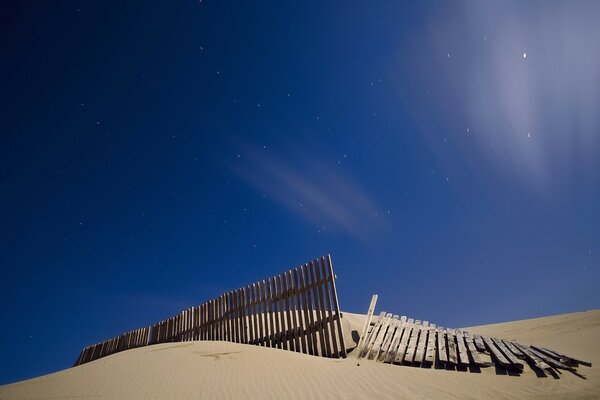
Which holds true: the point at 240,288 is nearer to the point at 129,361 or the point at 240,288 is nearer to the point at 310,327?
the point at 310,327

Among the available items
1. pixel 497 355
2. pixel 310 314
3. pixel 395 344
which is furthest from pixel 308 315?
pixel 497 355

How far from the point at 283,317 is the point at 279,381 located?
10.2 feet

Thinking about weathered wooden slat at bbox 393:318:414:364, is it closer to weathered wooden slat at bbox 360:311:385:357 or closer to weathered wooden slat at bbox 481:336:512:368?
weathered wooden slat at bbox 360:311:385:357

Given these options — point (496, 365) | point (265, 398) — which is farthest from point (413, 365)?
point (265, 398)

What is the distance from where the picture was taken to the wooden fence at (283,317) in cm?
693

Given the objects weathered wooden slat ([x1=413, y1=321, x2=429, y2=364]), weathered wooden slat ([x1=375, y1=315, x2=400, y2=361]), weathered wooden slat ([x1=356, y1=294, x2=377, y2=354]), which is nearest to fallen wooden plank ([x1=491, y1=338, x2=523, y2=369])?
weathered wooden slat ([x1=413, y1=321, x2=429, y2=364])

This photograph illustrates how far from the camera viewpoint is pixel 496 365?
5.26 metres

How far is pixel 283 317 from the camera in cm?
759

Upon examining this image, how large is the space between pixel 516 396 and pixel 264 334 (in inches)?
221

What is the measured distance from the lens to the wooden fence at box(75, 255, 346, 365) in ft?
22.7

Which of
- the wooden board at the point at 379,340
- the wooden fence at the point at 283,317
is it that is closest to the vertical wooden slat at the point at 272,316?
the wooden fence at the point at 283,317

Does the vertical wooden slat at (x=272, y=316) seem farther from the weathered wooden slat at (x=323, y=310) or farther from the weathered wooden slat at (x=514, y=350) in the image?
the weathered wooden slat at (x=514, y=350)

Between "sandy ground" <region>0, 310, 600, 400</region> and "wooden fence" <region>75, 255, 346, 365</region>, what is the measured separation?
988mm

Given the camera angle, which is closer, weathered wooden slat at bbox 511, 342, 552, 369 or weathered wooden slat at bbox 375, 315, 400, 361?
weathered wooden slat at bbox 511, 342, 552, 369
